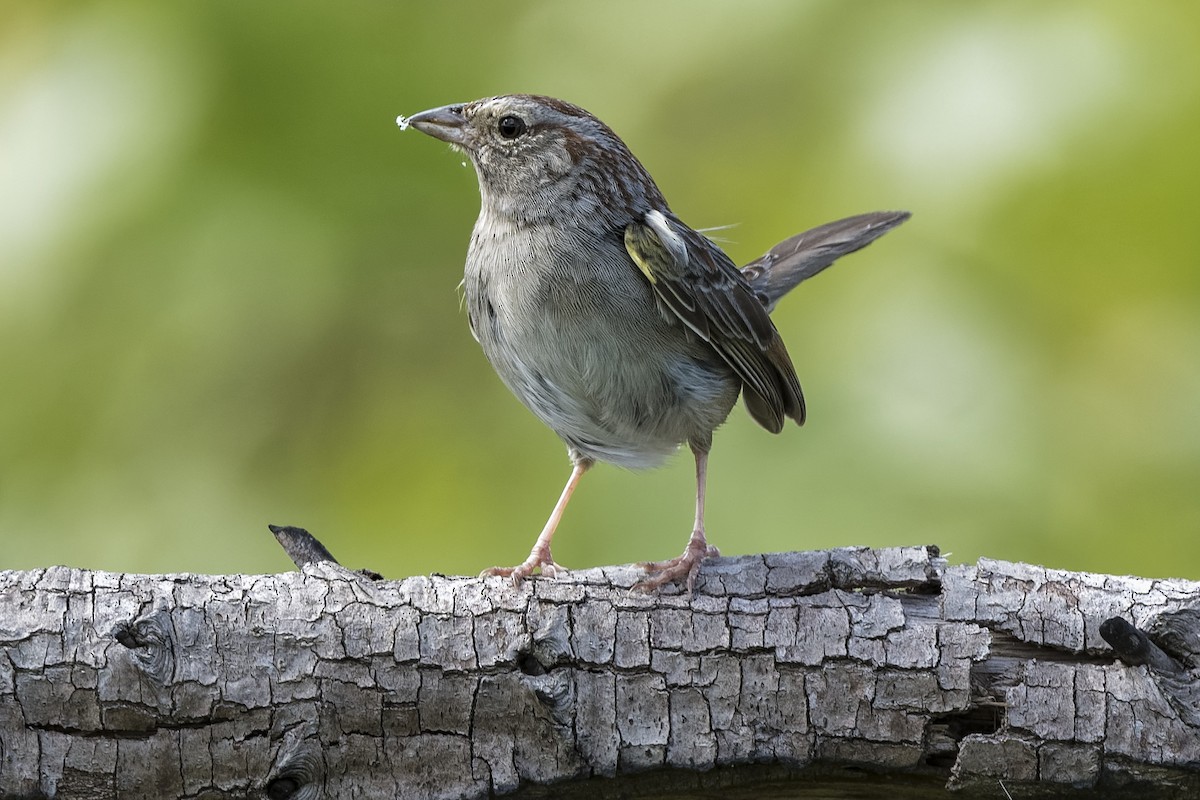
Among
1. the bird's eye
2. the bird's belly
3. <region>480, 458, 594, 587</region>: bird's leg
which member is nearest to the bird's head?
the bird's eye

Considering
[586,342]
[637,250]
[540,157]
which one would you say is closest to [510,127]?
[540,157]

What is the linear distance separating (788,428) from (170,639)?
6.81 feet

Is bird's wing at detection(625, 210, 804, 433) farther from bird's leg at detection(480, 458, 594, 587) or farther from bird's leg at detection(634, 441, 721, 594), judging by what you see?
bird's leg at detection(480, 458, 594, 587)

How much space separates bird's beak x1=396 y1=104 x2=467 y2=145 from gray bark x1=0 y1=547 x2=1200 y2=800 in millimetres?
1487

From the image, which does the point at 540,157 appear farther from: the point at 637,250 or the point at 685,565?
the point at 685,565

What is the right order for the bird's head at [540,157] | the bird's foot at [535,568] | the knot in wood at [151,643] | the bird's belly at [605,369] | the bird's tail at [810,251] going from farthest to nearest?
the bird's tail at [810,251], the bird's head at [540,157], the bird's belly at [605,369], the bird's foot at [535,568], the knot in wood at [151,643]

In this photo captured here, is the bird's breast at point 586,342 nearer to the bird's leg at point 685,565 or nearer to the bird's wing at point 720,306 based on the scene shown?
the bird's wing at point 720,306

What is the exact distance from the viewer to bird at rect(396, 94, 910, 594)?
332 cm

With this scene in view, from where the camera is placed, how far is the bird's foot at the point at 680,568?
2873 mm

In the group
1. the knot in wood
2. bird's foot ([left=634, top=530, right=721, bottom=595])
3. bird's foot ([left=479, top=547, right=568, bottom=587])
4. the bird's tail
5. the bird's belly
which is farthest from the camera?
the bird's tail

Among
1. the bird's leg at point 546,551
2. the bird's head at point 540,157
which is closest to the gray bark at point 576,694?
the bird's leg at point 546,551

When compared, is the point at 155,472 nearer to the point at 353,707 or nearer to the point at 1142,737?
the point at 353,707

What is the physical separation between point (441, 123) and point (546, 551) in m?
1.25

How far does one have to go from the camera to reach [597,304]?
3.31m
